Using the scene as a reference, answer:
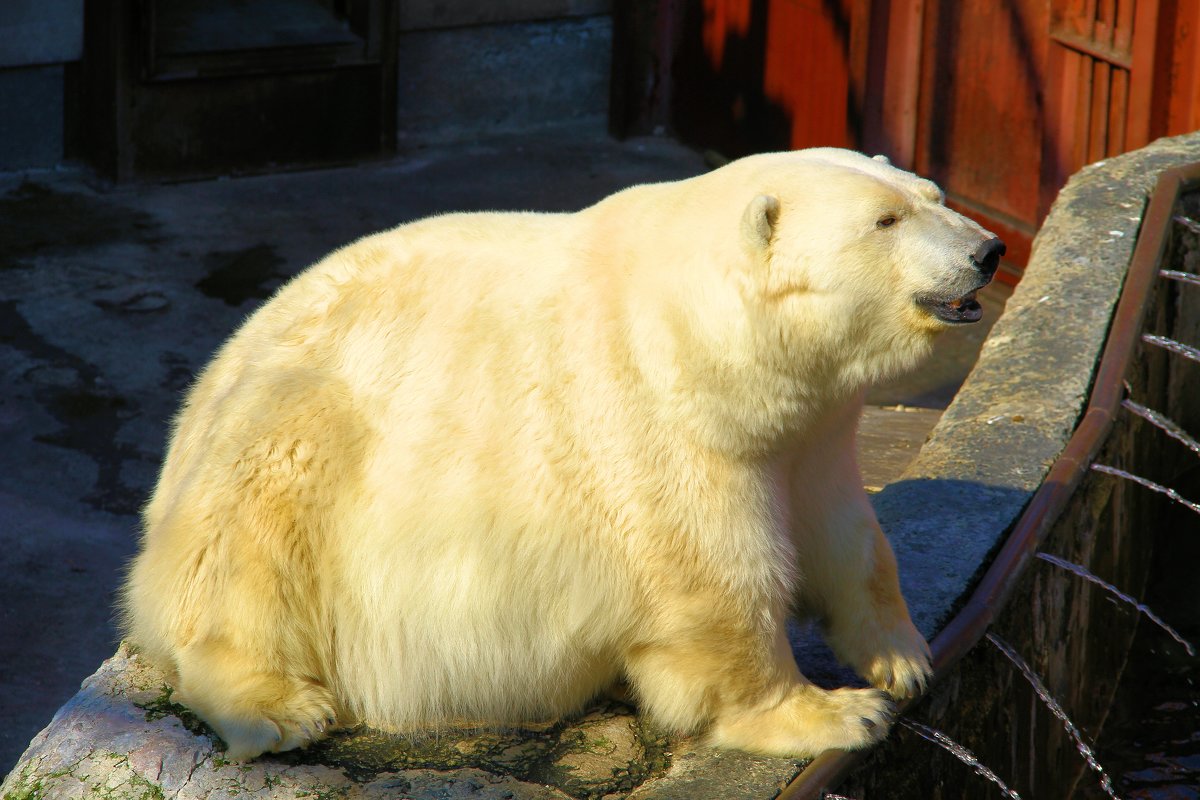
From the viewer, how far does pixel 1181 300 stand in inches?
197

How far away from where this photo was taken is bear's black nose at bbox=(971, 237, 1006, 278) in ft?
8.05

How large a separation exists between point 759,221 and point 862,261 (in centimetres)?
18

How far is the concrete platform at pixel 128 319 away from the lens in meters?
4.79

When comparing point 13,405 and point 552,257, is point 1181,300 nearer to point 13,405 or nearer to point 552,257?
point 552,257

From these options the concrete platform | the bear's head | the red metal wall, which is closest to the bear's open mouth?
the bear's head

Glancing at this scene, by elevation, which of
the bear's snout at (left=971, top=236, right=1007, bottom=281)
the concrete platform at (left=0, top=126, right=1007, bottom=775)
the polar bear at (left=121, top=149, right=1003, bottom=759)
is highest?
the bear's snout at (left=971, top=236, right=1007, bottom=281)

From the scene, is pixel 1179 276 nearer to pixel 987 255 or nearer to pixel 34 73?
pixel 987 255

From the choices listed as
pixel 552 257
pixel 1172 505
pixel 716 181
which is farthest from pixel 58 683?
pixel 1172 505

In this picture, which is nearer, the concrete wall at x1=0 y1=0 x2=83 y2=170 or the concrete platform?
the concrete platform

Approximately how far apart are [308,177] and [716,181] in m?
6.02

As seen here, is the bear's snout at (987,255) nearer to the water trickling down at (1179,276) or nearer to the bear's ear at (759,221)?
the bear's ear at (759,221)

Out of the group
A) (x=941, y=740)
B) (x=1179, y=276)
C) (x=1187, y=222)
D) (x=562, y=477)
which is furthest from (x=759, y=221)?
(x=1187, y=222)

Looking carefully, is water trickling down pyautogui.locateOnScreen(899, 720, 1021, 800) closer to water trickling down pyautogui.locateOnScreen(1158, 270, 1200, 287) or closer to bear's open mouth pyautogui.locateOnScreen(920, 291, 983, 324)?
bear's open mouth pyautogui.locateOnScreen(920, 291, 983, 324)

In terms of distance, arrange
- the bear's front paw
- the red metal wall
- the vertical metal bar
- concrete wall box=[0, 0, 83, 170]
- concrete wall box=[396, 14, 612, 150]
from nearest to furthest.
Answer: the bear's front paw, the vertical metal bar, the red metal wall, concrete wall box=[0, 0, 83, 170], concrete wall box=[396, 14, 612, 150]
